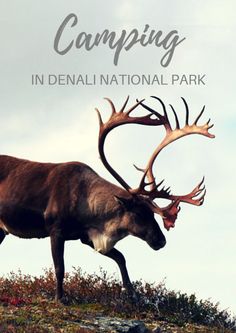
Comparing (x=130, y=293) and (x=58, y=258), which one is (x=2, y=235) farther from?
(x=130, y=293)

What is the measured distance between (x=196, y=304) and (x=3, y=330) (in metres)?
4.43

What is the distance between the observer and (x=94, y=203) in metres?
14.6

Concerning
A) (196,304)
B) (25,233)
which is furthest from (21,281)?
(196,304)

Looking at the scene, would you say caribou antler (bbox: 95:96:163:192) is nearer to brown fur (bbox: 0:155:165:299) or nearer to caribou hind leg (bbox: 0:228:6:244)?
brown fur (bbox: 0:155:165:299)

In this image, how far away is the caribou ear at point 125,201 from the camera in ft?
47.3

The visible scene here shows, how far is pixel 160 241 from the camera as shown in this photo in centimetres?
1464

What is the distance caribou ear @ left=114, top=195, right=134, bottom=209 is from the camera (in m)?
14.4

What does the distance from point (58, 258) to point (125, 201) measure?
1.46 m

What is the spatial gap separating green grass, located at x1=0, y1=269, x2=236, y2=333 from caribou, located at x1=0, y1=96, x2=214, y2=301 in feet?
1.19

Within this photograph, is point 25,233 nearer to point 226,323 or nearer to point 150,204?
point 150,204

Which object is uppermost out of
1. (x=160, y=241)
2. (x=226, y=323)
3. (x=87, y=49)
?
(x=87, y=49)

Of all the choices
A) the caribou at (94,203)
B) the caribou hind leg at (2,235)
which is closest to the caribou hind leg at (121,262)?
the caribou at (94,203)

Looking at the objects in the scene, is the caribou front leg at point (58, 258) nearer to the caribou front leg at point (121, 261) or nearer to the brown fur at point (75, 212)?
the brown fur at point (75, 212)

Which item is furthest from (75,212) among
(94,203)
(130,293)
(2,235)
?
(2,235)
